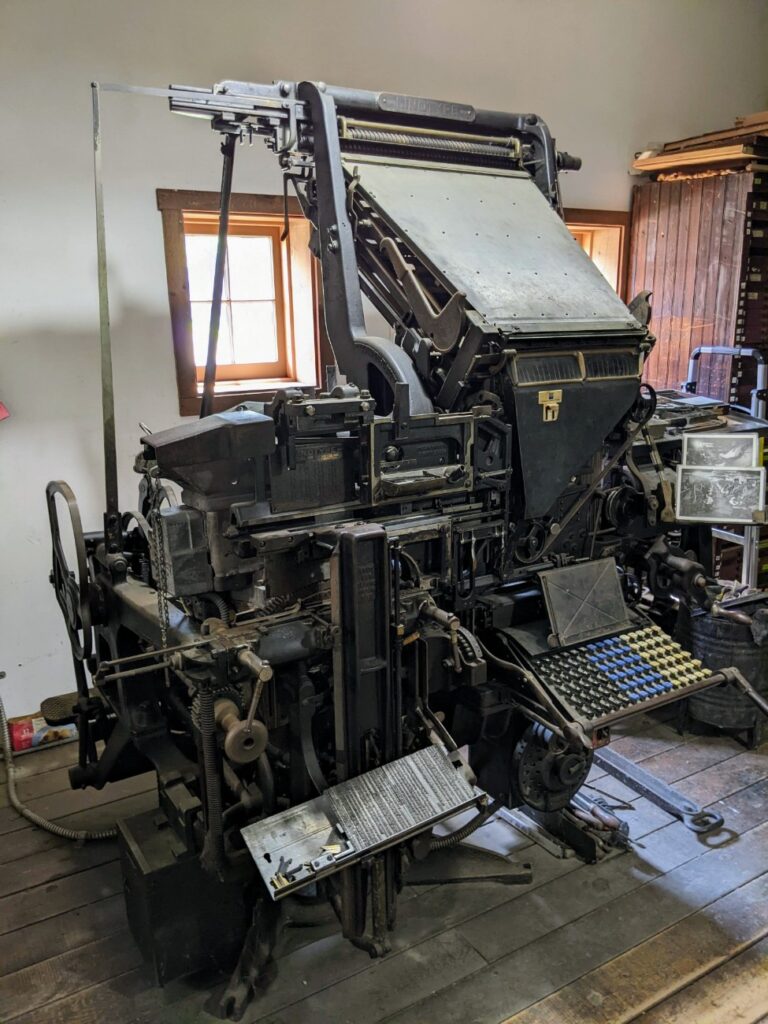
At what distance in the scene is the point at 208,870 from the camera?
2049 mm

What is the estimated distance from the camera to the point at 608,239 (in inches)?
194

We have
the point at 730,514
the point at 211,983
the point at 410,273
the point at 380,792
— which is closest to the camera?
the point at 380,792

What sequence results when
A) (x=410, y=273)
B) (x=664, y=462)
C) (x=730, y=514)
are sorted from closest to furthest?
1. (x=410, y=273)
2. (x=730, y=514)
3. (x=664, y=462)

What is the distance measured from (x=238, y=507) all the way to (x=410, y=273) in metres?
0.98

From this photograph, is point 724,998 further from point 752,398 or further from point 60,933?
point 752,398

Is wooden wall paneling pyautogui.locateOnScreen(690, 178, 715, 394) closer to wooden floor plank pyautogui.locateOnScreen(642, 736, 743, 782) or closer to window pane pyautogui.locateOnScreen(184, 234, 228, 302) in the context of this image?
wooden floor plank pyautogui.locateOnScreen(642, 736, 743, 782)

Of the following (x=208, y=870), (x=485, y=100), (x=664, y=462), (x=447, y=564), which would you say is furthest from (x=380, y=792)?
(x=485, y=100)

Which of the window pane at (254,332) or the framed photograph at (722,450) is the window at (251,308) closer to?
the window pane at (254,332)

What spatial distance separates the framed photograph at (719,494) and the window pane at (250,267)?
229cm

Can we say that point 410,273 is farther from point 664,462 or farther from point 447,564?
point 664,462

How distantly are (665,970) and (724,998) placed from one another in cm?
16

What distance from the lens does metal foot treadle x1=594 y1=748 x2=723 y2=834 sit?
2914 mm

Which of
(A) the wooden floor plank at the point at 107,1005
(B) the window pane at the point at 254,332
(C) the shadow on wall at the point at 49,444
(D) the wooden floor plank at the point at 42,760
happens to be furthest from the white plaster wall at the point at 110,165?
(A) the wooden floor plank at the point at 107,1005

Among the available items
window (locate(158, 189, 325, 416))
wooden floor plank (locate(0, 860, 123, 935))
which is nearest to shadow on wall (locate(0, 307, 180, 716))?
window (locate(158, 189, 325, 416))
